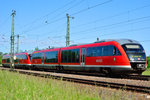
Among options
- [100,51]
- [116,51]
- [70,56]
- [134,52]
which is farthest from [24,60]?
[134,52]

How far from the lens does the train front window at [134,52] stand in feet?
48.8

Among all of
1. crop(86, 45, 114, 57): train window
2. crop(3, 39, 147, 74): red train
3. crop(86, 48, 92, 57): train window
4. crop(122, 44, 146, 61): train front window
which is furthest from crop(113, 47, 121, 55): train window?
crop(86, 48, 92, 57): train window

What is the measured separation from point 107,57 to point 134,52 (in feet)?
6.98

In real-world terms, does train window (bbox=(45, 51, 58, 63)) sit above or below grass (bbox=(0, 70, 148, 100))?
above

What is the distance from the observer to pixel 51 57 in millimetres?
26078

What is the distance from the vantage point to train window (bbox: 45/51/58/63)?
24.9m

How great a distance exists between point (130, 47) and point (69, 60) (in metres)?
8.09

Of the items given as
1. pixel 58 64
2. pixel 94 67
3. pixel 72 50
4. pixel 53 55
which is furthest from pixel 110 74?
pixel 53 55

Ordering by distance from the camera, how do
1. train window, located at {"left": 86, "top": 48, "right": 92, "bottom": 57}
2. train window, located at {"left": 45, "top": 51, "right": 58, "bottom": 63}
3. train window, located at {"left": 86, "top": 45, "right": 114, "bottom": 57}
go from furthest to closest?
train window, located at {"left": 45, "top": 51, "right": 58, "bottom": 63} → train window, located at {"left": 86, "top": 48, "right": 92, "bottom": 57} → train window, located at {"left": 86, "top": 45, "right": 114, "bottom": 57}

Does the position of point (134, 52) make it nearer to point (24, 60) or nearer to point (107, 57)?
point (107, 57)

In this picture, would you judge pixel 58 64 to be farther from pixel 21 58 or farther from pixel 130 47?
pixel 21 58

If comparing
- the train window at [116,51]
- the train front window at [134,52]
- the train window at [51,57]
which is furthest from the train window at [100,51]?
the train window at [51,57]

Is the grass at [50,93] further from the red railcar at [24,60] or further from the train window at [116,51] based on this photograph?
the red railcar at [24,60]

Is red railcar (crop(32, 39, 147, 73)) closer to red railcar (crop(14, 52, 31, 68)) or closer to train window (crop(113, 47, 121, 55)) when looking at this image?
train window (crop(113, 47, 121, 55))
